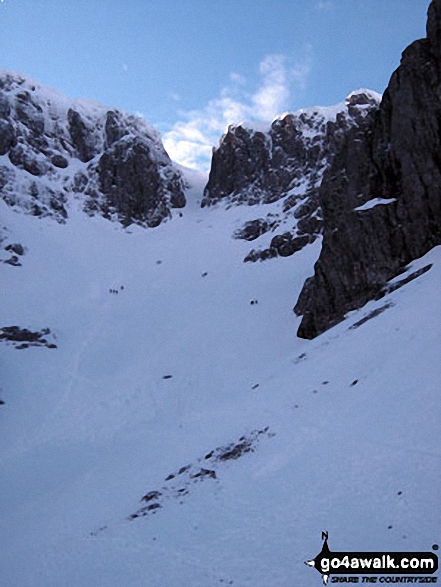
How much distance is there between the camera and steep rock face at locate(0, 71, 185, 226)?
266 feet

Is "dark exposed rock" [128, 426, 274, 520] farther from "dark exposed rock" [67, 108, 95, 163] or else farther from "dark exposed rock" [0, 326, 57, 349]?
"dark exposed rock" [67, 108, 95, 163]

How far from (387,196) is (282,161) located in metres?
55.1

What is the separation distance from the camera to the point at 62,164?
88.4m

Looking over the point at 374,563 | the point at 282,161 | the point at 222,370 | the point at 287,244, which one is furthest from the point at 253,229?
the point at 374,563

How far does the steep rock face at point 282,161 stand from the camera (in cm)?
7431

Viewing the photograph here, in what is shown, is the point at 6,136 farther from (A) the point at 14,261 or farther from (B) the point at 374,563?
(B) the point at 374,563

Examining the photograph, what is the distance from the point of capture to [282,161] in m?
86.3

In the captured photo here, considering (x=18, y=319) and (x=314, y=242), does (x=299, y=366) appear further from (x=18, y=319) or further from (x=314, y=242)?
(x=314, y=242)

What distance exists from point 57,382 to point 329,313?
22621 millimetres

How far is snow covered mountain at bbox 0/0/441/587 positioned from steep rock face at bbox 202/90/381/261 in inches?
29.9

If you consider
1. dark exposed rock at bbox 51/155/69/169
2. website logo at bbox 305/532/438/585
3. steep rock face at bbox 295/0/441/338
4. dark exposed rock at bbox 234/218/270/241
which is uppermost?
dark exposed rock at bbox 51/155/69/169

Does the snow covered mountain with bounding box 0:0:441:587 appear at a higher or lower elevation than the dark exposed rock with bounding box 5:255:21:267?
lower

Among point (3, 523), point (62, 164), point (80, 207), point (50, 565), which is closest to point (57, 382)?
point (3, 523)

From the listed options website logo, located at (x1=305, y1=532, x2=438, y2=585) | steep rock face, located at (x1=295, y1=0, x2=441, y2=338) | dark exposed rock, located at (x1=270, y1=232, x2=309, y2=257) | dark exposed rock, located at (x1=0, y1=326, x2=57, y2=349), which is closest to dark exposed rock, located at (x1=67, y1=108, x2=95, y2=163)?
dark exposed rock, located at (x1=270, y1=232, x2=309, y2=257)
